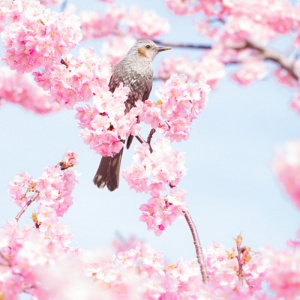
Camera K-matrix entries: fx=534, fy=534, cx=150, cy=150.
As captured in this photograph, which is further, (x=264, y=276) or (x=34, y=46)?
(x=34, y=46)

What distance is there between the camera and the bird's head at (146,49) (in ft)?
20.6

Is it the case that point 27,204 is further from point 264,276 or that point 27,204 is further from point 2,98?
point 2,98

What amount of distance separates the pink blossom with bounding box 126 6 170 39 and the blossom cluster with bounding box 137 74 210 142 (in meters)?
7.87

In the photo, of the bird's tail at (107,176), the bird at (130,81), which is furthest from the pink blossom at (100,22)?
the bird's tail at (107,176)

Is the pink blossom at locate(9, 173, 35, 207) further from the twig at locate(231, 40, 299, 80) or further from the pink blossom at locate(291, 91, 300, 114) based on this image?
the pink blossom at locate(291, 91, 300, 114)

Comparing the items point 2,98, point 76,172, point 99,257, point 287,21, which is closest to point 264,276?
point 99,257

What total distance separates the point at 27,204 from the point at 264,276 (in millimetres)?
1857

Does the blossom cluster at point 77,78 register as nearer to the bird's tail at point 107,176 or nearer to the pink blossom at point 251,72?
the bird's tail at point 107,176

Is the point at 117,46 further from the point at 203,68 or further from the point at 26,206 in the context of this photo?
the point at 26,206

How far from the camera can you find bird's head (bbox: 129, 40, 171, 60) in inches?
247

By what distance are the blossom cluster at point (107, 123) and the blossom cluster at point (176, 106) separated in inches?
5.3

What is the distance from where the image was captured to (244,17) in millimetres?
10078

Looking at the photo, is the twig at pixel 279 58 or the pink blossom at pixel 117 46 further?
the pink blossom at pixel 117 46

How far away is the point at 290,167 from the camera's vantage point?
176cm
